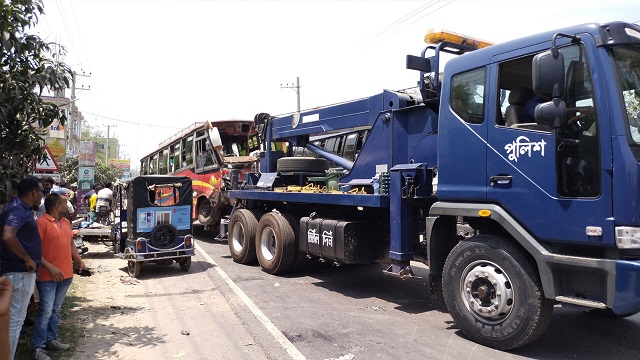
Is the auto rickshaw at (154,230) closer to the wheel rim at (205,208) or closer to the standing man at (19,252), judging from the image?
the wheel rim at (205,208)

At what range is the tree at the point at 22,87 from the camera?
427cm

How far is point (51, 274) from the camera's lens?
173 inches

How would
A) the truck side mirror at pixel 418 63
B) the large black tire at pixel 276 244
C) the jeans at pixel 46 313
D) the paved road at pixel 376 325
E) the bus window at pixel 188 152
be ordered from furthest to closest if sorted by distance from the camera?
the bus window at pixel 188 152 < the large black tire at pixel 276 244 < the truck side mirror at pixel 418 63 < the paved road at pixel 376 325 < the jeans at pixel 46 313

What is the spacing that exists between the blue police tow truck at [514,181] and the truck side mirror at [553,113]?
0.01 meters

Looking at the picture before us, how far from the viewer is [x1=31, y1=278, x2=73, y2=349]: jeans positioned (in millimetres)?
4355

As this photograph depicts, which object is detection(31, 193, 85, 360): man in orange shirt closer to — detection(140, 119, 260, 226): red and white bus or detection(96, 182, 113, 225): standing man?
detection(140, 119, 260, 226): red and white bus

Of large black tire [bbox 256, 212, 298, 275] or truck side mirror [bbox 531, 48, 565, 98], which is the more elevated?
truck side mirror [bbox 531, 48, 565, 98]

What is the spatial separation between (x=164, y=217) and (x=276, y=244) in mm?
2417

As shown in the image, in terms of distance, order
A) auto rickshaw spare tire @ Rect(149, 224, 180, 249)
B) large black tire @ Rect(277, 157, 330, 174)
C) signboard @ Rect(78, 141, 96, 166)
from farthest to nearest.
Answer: signboard @ Rect(78, 141, 96, 166) → large black tire @ Rect(277, 157, 330, 174) → auto rickshaw spare tire @ Rect(149, 224, 180, 249)

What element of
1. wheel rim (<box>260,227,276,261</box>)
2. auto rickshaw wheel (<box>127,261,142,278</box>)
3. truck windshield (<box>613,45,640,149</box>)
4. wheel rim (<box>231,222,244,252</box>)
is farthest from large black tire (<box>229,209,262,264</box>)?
truck windshield (<box>613,45,640,149</box>)

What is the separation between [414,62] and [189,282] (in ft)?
17.5

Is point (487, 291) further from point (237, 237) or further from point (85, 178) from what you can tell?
point (85, 178)

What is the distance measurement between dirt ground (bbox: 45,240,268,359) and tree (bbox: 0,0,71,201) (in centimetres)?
192

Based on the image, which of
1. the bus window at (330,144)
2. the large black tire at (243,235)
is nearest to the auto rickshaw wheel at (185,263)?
the large black tire at (243,235)
